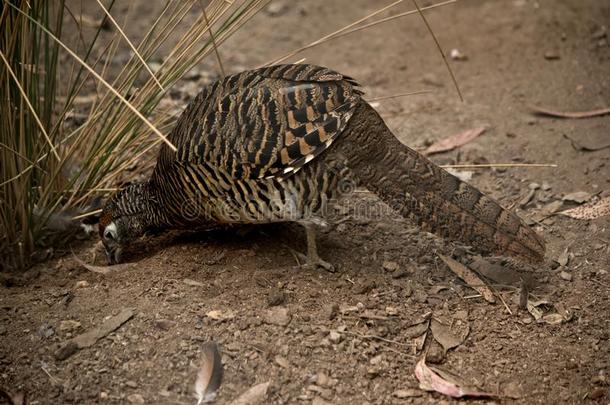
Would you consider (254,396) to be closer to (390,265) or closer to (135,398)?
(135,398)

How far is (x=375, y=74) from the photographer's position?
5.86 m

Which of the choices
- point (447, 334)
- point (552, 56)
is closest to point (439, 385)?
point (447, 334)

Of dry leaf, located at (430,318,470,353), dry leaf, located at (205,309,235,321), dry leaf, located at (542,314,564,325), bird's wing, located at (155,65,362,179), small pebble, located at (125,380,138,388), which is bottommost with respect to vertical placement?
dry leaf, located at (542,314,564,325)

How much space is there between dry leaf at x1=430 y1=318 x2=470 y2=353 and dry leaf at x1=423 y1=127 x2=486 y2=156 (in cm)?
180

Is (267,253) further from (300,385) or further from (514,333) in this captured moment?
(514,333)

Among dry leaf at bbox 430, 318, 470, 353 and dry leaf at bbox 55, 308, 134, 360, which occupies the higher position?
dry leaf at bbox 55, 308, 134, 360

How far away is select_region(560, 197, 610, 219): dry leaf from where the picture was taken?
13.0 feet

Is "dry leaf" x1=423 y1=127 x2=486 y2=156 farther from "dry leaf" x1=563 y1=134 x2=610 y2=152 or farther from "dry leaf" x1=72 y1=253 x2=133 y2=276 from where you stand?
"dry leaf" x1=72 y1=253 x2=133 y2=276

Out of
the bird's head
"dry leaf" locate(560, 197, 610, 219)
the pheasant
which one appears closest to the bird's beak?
the bird's head

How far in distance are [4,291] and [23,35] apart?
1371 mm

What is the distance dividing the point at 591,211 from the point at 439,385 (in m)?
1.72

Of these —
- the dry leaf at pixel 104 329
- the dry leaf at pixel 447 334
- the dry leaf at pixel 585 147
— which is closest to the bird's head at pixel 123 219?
the dry leaf at pixel 104 329

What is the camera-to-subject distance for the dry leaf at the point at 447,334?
127 inches

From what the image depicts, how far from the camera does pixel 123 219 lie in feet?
13.2
